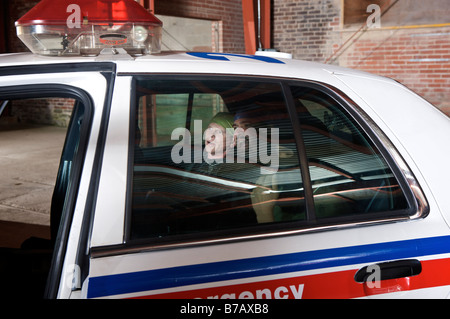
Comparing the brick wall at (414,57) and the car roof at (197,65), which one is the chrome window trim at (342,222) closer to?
the car roof at (197,65)

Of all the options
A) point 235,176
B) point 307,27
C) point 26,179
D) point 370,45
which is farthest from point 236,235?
point 307,27

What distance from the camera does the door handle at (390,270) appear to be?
153 cm

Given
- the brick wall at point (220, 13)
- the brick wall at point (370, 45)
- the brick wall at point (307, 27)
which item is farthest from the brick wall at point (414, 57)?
the brick wall at point (220, 13)

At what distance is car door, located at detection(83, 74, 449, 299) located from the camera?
4.64 feet

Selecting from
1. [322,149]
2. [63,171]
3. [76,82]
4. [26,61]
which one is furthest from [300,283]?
[63,171]

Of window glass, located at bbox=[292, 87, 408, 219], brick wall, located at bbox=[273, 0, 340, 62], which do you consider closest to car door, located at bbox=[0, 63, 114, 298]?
window glass, located at bbox=[292, 87, 408, 219]

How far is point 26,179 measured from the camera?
6.42 m

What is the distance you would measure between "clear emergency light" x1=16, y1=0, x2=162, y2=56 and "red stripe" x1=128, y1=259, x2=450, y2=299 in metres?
0.87

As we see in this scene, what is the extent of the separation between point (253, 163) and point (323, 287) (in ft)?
1.49

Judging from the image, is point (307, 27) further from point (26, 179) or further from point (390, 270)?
point (390, 270)

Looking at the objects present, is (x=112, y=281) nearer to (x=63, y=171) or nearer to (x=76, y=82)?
(x=76, y=82)

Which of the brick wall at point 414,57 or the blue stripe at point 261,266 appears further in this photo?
the brick wall at point 414,57

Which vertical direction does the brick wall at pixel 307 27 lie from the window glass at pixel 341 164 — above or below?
above

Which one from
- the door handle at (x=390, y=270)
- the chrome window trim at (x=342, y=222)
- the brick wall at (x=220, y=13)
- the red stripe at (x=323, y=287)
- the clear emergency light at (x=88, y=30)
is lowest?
the red stripe at (x=323, y=287)
